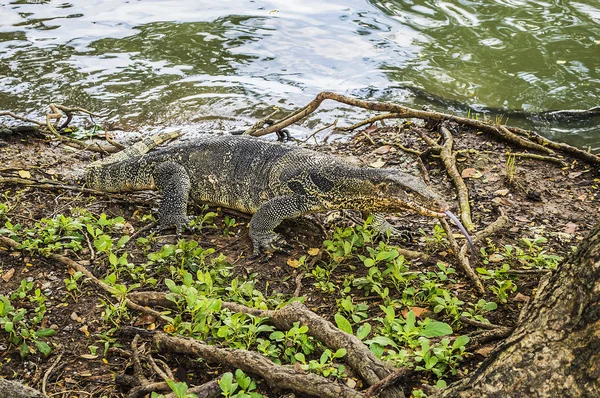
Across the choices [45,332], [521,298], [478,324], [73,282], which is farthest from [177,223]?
[521,298]

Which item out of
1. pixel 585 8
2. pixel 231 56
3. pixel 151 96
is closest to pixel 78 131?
pixel 151 96

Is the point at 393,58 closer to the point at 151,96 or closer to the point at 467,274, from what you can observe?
the point at 151,96

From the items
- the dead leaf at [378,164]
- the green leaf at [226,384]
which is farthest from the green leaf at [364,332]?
the dead leaf at [378,164]

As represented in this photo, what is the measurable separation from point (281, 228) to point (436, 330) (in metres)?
2.48

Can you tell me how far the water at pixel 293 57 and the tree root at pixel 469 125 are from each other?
1.49 meters

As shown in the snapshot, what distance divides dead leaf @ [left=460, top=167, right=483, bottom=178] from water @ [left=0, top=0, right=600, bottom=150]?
8.37ft

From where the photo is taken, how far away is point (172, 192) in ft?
19.2

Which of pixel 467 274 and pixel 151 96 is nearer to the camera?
pixel 467 274

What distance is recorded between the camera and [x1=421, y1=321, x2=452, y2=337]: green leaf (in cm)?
340

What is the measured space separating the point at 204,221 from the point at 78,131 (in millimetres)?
3742

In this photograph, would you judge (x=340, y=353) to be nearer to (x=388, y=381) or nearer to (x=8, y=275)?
(x=388, y=381)

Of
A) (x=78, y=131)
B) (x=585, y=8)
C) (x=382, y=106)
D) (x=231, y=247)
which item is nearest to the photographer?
(x=231, y=247)

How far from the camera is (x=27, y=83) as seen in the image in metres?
9.86

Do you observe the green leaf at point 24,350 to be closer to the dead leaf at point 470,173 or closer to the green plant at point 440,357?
the green plant at point 440,357
